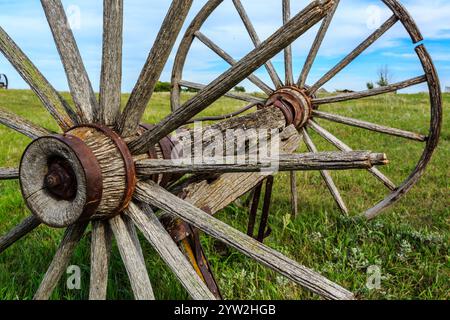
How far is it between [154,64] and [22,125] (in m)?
0.87

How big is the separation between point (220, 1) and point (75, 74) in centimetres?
224

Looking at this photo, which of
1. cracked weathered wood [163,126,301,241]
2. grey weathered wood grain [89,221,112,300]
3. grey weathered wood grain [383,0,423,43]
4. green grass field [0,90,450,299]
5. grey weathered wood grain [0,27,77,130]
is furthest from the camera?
grey weathered wood grain [383,0,423,43]

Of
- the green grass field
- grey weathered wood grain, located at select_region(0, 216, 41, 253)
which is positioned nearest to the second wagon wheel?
grey weathered wood grain, located at select_region(0, 216, 41, 253)

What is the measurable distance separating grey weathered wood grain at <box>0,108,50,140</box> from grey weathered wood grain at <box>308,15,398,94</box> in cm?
248

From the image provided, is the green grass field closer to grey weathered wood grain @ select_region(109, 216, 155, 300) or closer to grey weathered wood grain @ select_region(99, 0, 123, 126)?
grey weathered wood grain @ select_region(109, 216, 155, 300)

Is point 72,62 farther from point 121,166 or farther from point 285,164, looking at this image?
point 285,164

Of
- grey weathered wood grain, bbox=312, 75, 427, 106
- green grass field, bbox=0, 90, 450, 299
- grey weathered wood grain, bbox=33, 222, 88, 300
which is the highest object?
grey weathered wood grain, bbox=312, 75, 427, 106

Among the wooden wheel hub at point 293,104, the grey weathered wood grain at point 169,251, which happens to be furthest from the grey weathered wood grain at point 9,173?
the wooden wheel hub at point 293,104

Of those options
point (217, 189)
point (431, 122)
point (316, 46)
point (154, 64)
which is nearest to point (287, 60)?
point (316, 46)

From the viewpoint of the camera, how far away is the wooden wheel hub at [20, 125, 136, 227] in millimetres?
1816

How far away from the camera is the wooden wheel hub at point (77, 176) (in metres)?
1.82

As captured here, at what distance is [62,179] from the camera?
187cm
